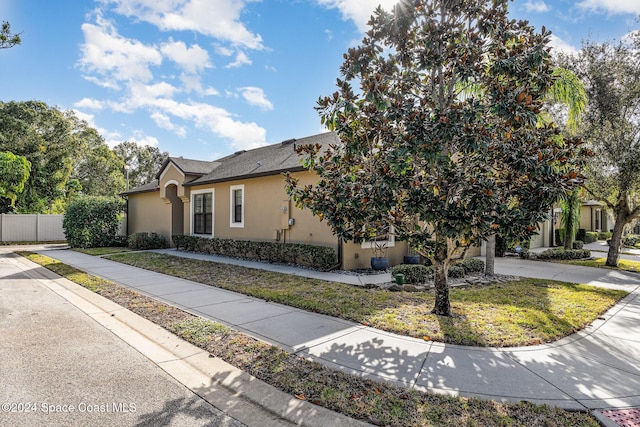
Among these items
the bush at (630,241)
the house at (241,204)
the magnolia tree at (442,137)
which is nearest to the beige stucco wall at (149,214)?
the house at (241,204)

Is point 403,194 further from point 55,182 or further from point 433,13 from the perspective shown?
point 55,182

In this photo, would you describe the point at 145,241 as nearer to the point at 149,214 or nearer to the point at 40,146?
the point at 149,214

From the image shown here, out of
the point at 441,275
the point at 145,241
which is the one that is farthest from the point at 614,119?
the point at 145,241

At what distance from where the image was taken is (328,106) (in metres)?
5.75

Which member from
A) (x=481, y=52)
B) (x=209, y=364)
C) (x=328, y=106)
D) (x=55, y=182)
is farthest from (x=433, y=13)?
(x=55, y=182)

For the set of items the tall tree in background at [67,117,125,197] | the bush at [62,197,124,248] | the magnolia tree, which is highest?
the tall tree in background at [67,117,125,197]

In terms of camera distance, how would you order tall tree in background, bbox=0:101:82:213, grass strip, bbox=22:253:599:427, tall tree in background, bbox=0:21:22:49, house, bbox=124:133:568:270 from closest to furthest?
grass strip, bbox=22:253:599:427, tall tree in background, bbox=0:21:22:49, house, bbox=124:133:568:270, tall tree in background, bbox=0:101:82:213

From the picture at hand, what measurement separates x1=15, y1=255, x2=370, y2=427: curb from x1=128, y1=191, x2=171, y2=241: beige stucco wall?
42.1 feet

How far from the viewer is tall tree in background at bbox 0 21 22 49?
34.2 ft

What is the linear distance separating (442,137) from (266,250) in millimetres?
8975

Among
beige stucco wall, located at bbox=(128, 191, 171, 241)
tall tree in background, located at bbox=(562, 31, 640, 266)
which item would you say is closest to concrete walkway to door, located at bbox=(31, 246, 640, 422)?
tall tree in background, located at bbox=(562, 31, 640, 266)

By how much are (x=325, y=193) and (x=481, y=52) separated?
11.2ft

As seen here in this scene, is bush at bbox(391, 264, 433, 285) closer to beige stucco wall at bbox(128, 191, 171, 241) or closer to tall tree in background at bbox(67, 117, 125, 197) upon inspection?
beige stucco wall at bbox(128, 191, 171, 241)

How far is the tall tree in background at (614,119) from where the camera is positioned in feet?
40.8
